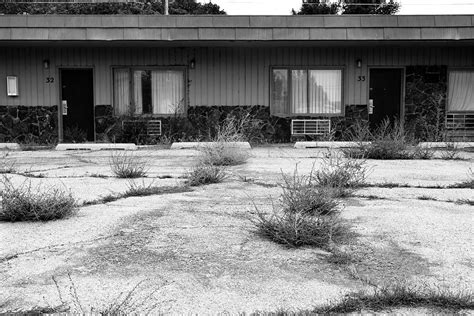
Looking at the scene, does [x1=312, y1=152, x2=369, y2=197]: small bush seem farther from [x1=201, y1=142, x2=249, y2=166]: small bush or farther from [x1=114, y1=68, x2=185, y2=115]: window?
[x1=114, y1=68, x2=185, y2=115]: window

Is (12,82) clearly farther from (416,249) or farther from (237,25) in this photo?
(416,249)

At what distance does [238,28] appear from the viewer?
1514cm

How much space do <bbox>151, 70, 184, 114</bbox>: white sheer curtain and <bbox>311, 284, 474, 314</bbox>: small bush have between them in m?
13.8

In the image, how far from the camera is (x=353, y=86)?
17.0m

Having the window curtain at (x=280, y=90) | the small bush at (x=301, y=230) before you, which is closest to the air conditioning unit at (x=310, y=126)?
the window curtain at (x=280, y=90)

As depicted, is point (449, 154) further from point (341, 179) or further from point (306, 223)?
point (306, 223)

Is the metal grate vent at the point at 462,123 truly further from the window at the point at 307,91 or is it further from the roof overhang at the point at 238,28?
the window at the point at 307,91

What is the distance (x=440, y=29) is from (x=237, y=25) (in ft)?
18.6

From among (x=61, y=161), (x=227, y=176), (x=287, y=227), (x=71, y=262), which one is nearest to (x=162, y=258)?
(x=71, y=262)

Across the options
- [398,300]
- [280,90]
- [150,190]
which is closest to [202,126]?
[280,90]

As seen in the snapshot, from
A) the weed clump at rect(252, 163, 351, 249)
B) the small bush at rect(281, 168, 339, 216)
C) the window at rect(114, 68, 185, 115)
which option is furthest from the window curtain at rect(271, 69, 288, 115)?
the weed clump at rect(252, 163, 351, 249)

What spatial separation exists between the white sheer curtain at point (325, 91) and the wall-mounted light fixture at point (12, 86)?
29.9 feet

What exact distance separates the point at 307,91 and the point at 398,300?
13.9m

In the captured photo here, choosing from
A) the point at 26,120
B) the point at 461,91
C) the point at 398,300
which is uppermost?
the point at 461,91
